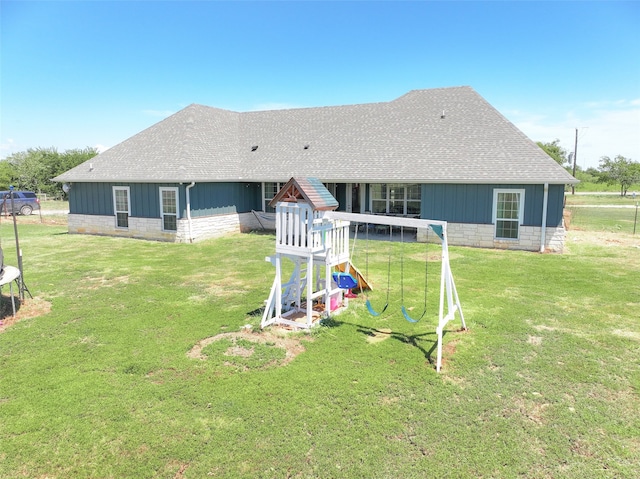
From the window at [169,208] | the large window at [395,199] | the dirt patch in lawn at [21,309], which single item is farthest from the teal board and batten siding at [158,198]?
the dirt patch in lawn at [21,309]

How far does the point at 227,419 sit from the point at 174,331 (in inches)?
124

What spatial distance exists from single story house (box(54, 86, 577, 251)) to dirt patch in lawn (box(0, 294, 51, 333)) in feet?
29.3

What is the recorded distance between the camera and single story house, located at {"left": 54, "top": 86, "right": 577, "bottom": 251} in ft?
54.0

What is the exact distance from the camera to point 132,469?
13.9ft

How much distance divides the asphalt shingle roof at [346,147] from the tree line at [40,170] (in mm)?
32251

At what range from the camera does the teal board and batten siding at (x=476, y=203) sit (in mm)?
15719

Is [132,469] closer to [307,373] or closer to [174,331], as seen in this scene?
[307,373]

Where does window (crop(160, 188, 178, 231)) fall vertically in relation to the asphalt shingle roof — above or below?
below

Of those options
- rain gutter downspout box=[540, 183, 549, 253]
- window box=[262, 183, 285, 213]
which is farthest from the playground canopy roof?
window box=[262, 183, 285, 213]

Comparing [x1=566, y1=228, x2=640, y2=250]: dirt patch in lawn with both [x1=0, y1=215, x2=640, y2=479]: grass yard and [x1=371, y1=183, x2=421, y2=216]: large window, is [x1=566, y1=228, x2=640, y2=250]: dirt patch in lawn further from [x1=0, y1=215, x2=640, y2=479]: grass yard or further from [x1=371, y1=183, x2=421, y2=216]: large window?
[x1=0, y1=215, x2=640, y2=479]: grass yard

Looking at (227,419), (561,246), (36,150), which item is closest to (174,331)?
(227,419)

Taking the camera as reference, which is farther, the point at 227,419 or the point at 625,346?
the point at 625,346

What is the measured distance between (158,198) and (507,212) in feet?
46.6

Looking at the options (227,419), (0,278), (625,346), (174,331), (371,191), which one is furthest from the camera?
(371,191)
